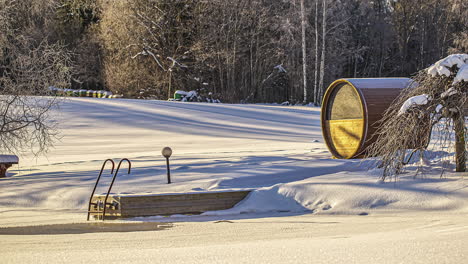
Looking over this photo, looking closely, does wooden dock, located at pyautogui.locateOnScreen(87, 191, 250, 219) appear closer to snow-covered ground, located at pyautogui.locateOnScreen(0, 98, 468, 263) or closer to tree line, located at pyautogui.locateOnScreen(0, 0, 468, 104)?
snow-covered ground, located at pyautogui.locateOnScreen(0, 98, 468, 263)

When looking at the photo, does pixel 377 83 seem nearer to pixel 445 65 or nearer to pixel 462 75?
pixel 445 65

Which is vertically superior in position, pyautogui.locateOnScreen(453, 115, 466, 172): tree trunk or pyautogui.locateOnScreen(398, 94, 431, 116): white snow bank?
pyautogui.locateOnScreen(398, 94, 431, 116): white snow bank

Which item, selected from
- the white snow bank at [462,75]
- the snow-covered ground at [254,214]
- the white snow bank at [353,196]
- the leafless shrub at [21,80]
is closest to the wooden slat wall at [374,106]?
the snow-covered ground at [254,214]

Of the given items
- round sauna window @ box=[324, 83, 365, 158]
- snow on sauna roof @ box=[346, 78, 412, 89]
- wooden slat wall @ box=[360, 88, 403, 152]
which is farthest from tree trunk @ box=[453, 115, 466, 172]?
snow on sauna roof @ box=[346, 78, 412, 89]

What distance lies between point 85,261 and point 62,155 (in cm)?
1370

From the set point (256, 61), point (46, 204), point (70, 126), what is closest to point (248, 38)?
point (256, 61)

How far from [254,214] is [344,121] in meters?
4.48

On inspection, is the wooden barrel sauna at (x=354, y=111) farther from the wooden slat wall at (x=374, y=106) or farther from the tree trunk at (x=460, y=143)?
the tree trunk at (x=460, y=143)

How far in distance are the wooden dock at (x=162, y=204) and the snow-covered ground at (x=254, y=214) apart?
0.22 m

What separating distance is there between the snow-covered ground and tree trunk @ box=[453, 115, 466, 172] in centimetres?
38

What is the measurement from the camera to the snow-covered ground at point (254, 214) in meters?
7.45

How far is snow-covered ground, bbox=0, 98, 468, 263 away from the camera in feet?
24.4

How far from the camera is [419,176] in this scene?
39.8ft

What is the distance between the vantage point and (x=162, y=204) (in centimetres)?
1171
